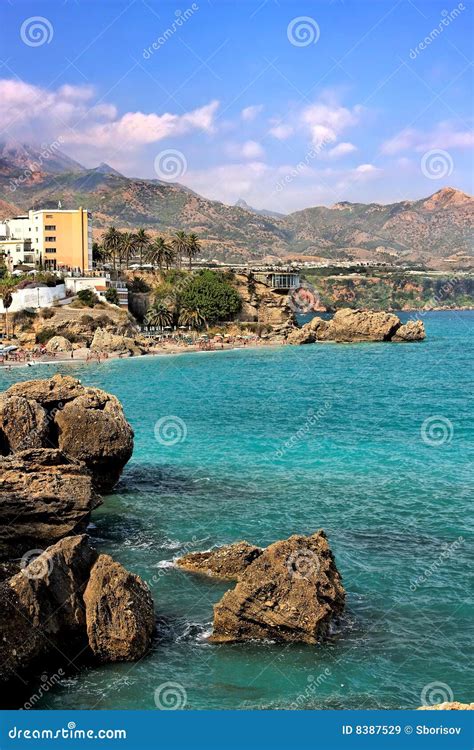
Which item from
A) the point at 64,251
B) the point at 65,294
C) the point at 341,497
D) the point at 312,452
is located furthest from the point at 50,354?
the point at 341,497

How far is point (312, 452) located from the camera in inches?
1545

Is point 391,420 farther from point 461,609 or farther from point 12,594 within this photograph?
point 12,594

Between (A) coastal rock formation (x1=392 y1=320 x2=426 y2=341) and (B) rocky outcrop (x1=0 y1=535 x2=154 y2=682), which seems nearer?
(B) rocky outcrop (x1=0 y1=535 x2=154 y2=682)

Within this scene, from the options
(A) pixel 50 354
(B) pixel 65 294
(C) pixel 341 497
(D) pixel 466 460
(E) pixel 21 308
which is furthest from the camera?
(B) pixel 65 294

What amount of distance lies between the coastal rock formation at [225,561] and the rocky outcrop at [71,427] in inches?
326

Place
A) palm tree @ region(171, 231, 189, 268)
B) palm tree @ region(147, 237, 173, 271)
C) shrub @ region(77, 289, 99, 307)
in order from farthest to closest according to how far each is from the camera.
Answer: palm tree @ region(171, 231, 189, 268), palm tree @ region(147, 237, 173, 271), shrub @ region(77, 289, 99, 307)

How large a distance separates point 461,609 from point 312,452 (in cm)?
1968

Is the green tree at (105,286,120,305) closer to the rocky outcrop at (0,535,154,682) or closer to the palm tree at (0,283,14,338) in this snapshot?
the palm tree at (0,283,14,338)
